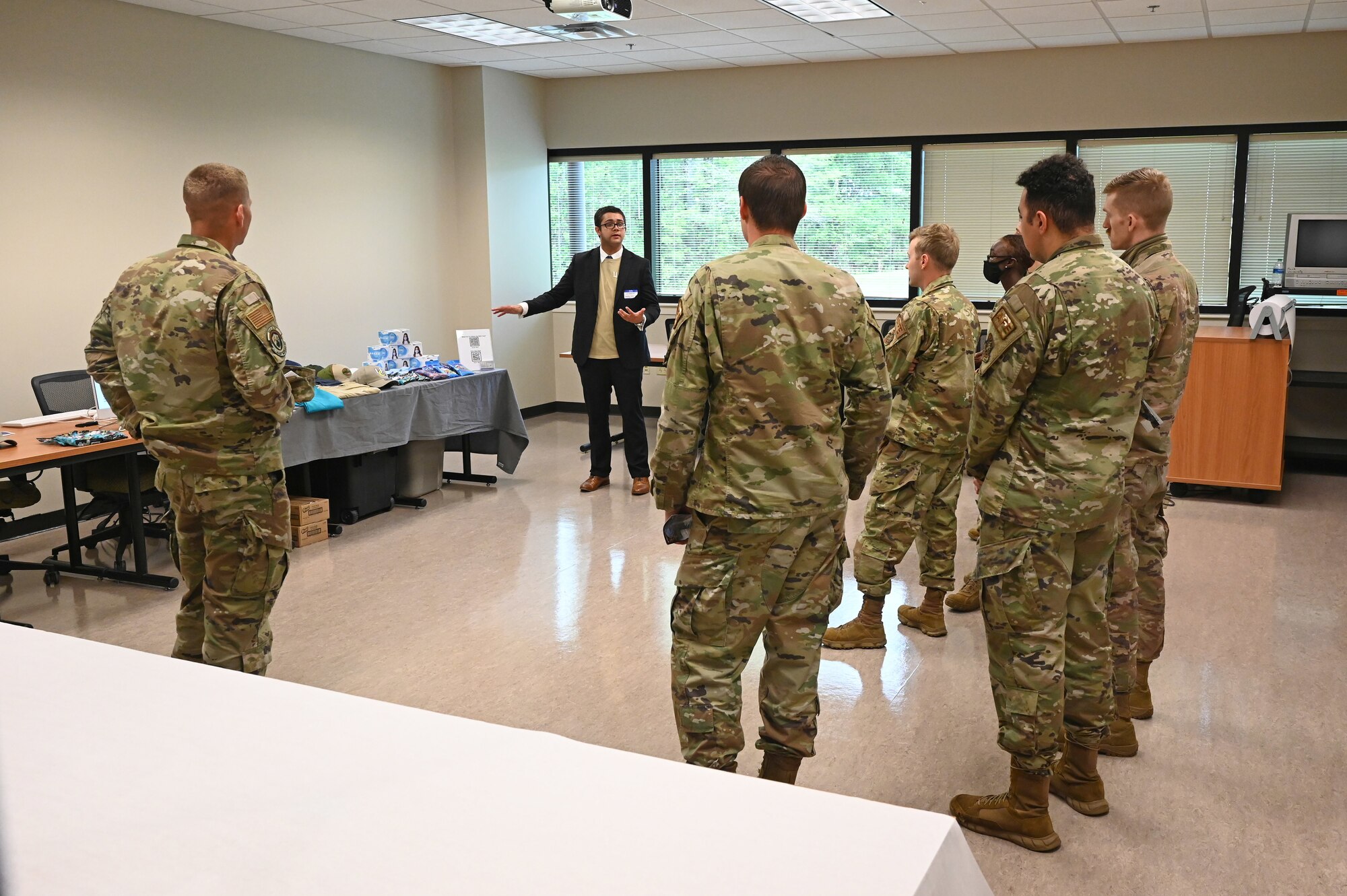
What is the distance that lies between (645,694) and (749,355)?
1703 mm

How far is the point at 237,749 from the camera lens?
1.32 metres

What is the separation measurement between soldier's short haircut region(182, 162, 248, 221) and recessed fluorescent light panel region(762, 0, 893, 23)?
404cm

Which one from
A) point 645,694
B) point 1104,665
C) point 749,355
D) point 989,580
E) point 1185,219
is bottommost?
point 645,694

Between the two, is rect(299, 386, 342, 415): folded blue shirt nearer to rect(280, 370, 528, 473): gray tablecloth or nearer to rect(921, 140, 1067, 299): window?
rect(280, 370, 528, 473): gray tablecloth

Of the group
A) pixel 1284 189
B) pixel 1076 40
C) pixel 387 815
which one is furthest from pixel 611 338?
pixel 387 815

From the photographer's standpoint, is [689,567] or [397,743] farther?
[689,567]

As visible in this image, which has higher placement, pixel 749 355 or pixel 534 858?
pixel 749 355

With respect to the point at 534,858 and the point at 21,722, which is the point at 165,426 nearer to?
the point at 21,722

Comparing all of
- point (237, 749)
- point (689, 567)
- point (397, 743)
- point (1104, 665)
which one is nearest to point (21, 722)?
point (237, 749)

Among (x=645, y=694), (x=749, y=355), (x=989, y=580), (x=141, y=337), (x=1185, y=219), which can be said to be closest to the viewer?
(x=749, y=355)

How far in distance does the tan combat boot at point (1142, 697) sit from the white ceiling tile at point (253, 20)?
6.21 metres

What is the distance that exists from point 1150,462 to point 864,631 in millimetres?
1411

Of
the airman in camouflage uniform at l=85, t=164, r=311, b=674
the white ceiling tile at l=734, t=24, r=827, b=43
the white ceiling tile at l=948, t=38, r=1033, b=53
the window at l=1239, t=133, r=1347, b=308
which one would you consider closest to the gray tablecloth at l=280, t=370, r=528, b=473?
the airman in camouflage uniform at l=85, t=164, r=311, b=674

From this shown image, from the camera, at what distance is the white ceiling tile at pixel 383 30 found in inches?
274
